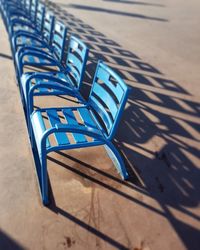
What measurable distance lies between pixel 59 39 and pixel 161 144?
2.17 metres

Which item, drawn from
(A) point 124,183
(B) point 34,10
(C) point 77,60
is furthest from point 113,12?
(A) point 124,183

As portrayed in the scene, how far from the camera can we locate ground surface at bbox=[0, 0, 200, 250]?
2125mm

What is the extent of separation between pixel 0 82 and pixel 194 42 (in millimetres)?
5788

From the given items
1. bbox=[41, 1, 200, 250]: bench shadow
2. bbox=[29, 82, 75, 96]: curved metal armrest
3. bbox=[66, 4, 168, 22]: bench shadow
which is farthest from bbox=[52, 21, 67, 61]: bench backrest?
bbox=[66, 4, 168, 22]: bench shadow

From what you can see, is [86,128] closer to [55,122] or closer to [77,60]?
[55,122]

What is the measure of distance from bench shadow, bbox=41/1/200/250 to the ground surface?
0.4 inches

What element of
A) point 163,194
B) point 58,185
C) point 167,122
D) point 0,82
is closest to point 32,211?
point 58,185

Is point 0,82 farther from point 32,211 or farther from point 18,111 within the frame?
point 32,211

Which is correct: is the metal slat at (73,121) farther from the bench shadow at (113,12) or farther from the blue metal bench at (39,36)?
the bench shadow at (113,12)

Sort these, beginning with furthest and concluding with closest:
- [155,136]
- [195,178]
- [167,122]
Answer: [167,122] → [155,136] → [195,178]

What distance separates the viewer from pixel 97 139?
2.28 meters

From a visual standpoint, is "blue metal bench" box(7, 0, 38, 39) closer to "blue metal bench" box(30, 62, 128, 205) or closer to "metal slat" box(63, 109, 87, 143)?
"metal slat" box(63, 109, 87, 143)

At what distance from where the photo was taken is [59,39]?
3760mm

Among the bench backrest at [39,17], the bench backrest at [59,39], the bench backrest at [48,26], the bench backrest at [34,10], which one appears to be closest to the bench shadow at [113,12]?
the bench backrest at [34,10]
